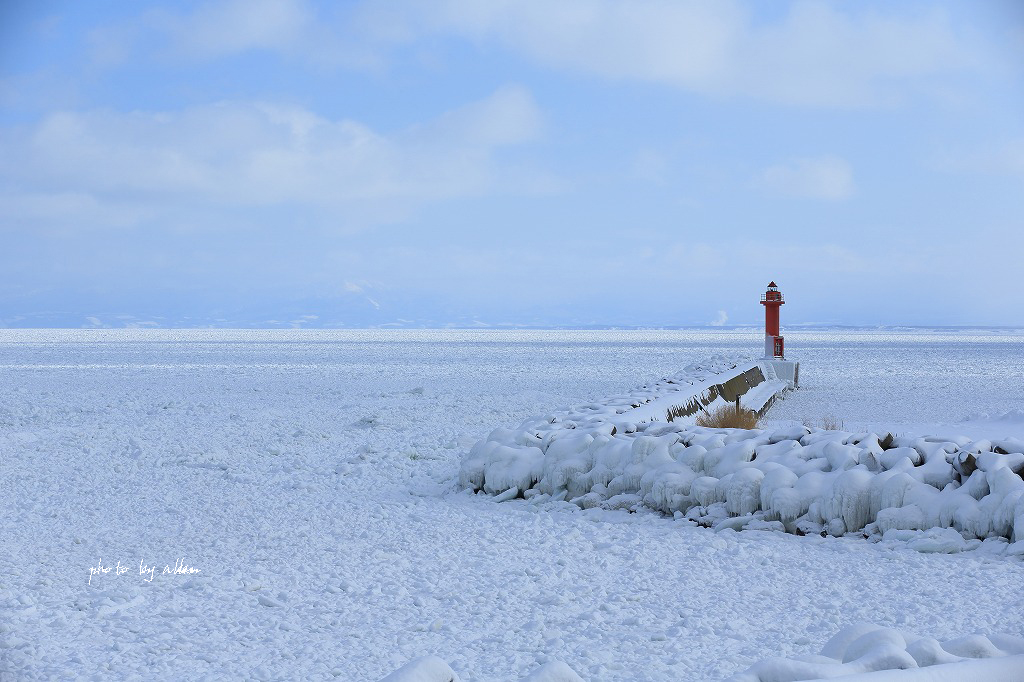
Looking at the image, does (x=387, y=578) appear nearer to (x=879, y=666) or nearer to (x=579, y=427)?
(x=879, y=666)

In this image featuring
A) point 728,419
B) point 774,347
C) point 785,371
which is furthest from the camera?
point 774,347

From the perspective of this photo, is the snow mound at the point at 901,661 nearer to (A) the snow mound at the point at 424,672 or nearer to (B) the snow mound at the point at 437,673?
(B) the snow mound at the point at 437,673

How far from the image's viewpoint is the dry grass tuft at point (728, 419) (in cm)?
981

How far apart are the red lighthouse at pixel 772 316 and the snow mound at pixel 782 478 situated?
43.7ft

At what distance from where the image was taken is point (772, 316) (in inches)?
766

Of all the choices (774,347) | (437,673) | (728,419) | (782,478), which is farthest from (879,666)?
(774,347)

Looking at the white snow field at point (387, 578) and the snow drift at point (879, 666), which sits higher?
the snow drift at point (879, 666)

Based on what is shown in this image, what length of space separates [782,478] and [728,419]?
4629 mm

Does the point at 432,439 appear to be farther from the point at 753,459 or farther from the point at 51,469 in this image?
the point at 753,459

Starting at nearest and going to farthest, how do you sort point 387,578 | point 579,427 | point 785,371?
1. point 387,578
2. point 579,427
3. point 785,371

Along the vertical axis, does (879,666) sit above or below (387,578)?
above

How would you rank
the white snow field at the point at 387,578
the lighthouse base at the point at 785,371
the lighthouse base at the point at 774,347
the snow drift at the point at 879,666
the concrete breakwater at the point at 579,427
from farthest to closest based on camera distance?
1. the lighthouse base at the point at 774,347
2. the lighthouse base at the point at 785,371
3. the concrete breakwater at the point at 579,427
4. the white snow field at the point at 387,578
5. the snow drift at the point at 879,666

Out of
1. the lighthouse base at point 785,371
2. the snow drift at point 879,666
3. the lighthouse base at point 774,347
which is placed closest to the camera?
the snow drift at point 879,666

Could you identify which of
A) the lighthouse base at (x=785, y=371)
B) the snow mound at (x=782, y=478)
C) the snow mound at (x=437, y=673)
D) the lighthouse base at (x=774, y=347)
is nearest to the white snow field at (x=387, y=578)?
the snow mound at (x=437, y=673)
